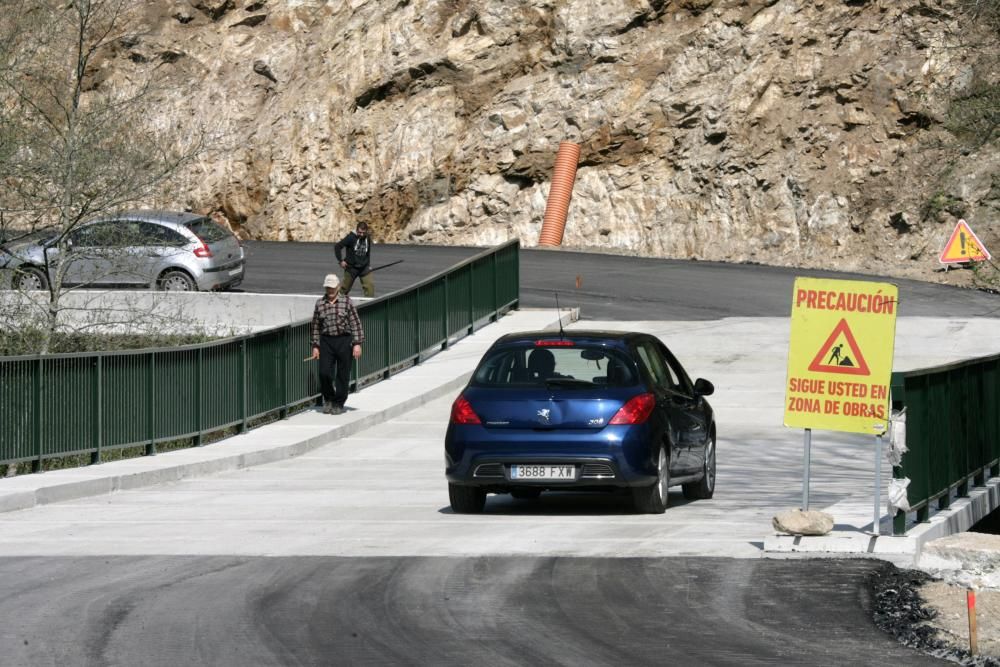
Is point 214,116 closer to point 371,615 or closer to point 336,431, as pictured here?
point 336,431

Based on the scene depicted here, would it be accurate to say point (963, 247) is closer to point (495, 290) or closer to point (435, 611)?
point (495, 290)

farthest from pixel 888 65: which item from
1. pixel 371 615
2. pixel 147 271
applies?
pixel 371 615

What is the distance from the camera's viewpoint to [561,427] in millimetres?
14094

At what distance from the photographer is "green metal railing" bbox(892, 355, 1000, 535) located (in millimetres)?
12391

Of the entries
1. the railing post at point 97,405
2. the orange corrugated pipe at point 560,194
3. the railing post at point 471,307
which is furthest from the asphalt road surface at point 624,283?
the railing post at point 97,405

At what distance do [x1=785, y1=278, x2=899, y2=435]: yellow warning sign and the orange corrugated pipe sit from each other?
121ft

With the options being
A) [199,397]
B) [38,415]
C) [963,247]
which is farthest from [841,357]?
[963,247]

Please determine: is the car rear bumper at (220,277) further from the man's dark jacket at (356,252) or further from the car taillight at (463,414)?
the car taillight at (463,414)

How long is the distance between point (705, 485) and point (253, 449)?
6.38 metres

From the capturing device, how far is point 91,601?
33.5ft

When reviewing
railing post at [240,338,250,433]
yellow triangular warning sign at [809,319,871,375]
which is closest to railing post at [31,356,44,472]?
railing post at [240,338,250,433]

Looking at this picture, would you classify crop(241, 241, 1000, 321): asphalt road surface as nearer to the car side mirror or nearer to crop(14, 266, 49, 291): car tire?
crop(14, 266, 49, 291): car tire

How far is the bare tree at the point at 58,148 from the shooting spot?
88.3ft

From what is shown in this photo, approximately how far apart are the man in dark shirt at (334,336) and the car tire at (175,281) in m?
12.9
